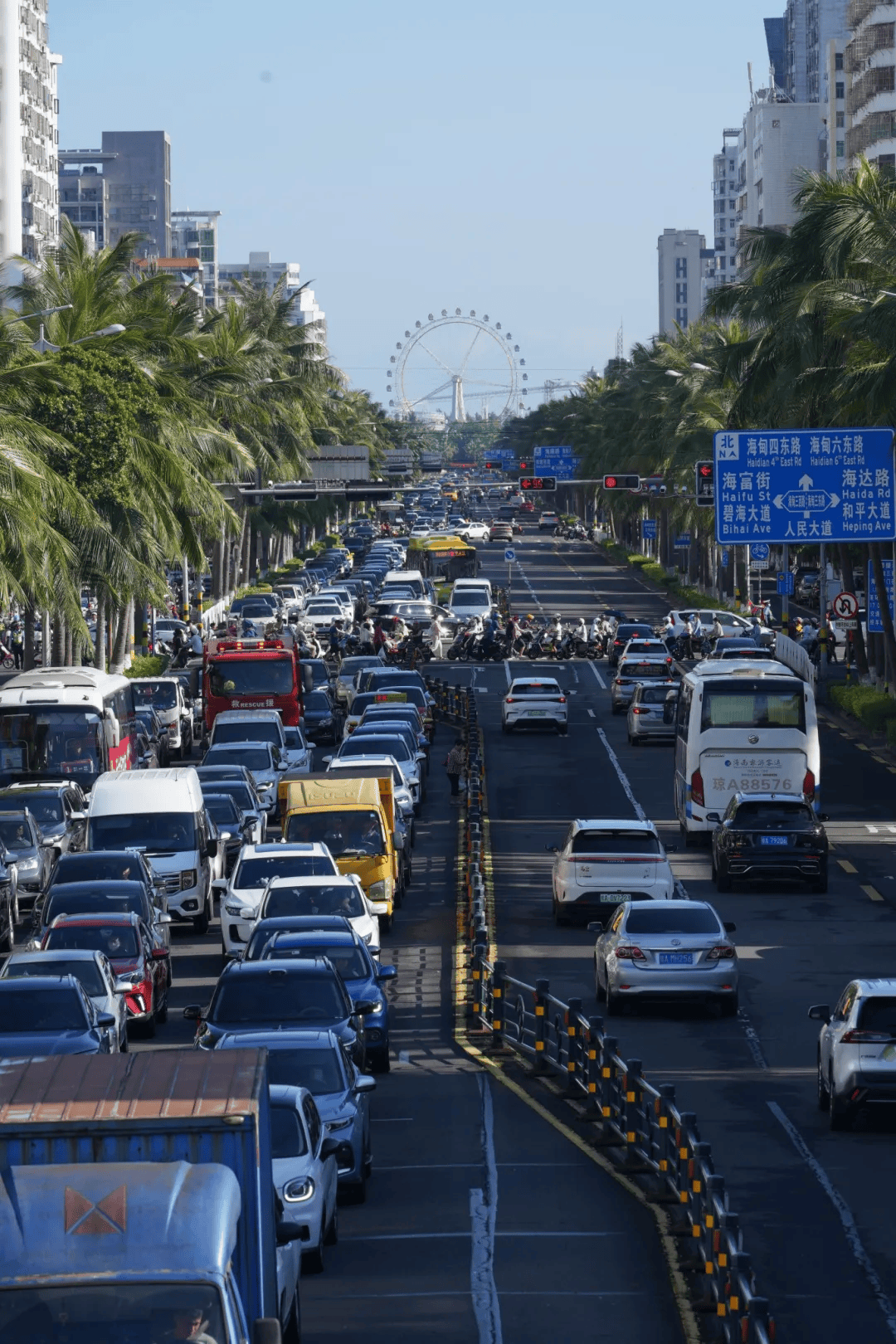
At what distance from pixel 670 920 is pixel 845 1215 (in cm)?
857

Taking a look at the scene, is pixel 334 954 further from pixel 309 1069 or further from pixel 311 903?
pixel 309 1069

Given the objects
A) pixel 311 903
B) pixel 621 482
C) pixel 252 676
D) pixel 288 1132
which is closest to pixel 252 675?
pixel 252 676

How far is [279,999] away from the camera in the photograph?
759 inches

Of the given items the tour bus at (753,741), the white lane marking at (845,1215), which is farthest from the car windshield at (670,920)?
the tour bus at (753,741)

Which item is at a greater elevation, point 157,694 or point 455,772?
point 157,694

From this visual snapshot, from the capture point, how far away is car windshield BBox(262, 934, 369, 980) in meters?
22.1

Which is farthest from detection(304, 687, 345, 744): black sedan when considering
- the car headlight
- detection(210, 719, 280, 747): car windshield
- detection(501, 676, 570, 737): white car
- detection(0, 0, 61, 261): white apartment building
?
detection(0, 0, 61, 261): white apartment building

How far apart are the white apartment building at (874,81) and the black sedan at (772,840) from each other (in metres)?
77.7

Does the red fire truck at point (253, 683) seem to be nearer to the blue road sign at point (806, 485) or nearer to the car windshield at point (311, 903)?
the blue road sign at point (806, 485)

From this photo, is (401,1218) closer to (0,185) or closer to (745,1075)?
(745,1075)

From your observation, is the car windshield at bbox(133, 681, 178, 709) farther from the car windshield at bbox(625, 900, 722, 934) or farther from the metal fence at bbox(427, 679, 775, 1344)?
the car windshield at bbox(625, 900, 722, 934)

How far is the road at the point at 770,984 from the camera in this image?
600 inches

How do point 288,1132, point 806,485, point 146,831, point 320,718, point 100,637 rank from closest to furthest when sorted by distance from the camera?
point 288,1132 < point 146,831 < point 806,485 < point 320,718 < point 100,637

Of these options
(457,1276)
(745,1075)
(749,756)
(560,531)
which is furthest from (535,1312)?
(560,531)
